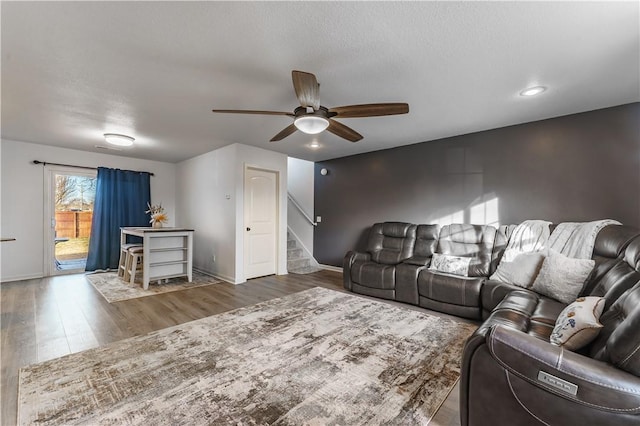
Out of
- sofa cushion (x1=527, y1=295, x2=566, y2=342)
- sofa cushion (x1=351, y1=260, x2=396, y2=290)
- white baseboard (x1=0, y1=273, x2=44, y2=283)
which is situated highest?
sofa cushion (x1=527, y1=295, x2=566, y2=342)

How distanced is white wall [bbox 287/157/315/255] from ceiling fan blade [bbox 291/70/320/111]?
4.13 m

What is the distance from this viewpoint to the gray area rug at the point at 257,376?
61.9 inches

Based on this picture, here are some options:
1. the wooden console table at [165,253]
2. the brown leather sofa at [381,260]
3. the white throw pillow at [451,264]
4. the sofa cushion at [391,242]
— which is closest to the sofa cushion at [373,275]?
the brown leather sofa at [381,260]

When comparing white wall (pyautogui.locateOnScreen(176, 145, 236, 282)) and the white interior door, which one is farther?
the white interior door

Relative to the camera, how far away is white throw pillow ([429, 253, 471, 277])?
11.2 ft

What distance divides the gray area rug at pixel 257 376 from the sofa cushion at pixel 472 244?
928 millimetres

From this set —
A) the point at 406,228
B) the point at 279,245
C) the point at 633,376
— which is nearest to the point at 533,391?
the point at 633,376

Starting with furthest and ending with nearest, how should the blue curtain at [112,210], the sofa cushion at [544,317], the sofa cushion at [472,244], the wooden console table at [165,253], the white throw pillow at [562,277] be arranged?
the blue curtain at [112,210], the wooden console table at [165,253], the sofa cushion at [472,244], the white throw pillow at [562,277], the sofa cushion at [544,317]

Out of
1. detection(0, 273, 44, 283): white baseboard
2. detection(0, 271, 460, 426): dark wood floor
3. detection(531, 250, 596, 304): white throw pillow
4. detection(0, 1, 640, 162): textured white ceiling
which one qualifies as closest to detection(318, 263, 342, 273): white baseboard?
detection(0, 271, 460, 426): dark wood floor

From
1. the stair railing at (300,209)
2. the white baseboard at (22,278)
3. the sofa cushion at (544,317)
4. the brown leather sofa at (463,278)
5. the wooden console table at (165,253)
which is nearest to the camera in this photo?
the sofa cushion at (544,317)

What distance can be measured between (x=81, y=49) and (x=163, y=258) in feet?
10.9

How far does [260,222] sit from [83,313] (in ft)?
8.94

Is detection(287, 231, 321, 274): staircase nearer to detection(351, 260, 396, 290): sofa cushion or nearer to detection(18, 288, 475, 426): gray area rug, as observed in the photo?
detection(351, 260, 396, 290): sofa cushion

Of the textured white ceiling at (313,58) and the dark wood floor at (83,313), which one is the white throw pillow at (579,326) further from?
the textured white ceiling at (313,58)
